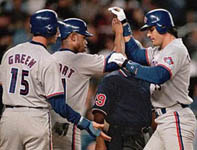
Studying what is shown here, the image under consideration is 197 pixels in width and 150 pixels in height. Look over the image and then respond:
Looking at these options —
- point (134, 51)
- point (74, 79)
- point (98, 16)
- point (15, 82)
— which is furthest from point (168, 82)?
point (98, 16)

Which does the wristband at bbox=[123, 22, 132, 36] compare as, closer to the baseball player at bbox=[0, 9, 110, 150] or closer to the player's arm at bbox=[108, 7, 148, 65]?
the player's arm at bbox=[108, 7, 148, 65]

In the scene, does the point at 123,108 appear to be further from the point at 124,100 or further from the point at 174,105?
the point at 174,105

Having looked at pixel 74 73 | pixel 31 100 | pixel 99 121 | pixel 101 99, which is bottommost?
pixel 99 121

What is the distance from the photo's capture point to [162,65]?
18.9ft

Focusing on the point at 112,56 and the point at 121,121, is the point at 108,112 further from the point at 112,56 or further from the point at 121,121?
the point at 112,56

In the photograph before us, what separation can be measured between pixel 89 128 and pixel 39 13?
1220 millimetres

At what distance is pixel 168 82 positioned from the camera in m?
5.91

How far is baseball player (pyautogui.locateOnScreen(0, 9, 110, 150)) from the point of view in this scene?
5547 millimetres

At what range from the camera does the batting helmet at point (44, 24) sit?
19.0 ft

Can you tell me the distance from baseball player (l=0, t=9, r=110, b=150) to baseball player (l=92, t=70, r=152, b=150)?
3.28ft

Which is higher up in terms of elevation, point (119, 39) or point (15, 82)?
point (119, 39)

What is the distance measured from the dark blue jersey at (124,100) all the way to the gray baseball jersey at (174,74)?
70cm

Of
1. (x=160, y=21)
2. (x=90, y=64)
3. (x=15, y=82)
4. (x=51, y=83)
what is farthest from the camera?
(x=90, y=64)

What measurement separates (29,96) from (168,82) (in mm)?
1353
